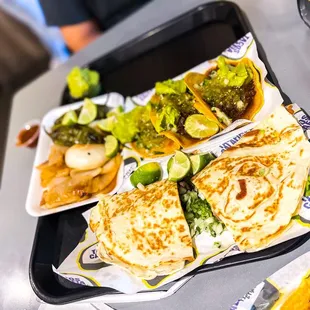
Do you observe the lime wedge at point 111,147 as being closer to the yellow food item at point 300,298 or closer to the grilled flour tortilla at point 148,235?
the grilled flour tortilla at point 148,235

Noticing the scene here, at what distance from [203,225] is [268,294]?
40 centimetres

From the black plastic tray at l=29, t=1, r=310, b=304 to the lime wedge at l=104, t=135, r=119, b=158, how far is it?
0.35 m

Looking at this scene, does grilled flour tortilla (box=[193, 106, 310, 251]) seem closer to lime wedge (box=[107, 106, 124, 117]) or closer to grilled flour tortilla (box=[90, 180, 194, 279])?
grilled flour tortilla (box=[90, 180, 194, 279])

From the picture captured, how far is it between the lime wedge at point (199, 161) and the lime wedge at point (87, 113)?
807 mm

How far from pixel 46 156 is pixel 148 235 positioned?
3.49 ft

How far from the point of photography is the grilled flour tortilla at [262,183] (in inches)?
72.3

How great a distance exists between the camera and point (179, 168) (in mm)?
2145

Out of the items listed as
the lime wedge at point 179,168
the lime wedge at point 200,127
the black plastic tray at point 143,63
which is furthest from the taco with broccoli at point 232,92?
the lime wedge at point 179,168

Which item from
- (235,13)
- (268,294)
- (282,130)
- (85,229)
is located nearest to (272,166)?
(282,130)

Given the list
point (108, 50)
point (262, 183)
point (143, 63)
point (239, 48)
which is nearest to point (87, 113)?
point (143, 63)

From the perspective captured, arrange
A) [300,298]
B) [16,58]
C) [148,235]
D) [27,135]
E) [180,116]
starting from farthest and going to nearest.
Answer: [16,58], [27,135], [180,116], [148,235], [300,298]

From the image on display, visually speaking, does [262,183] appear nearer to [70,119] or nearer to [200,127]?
[200,127]

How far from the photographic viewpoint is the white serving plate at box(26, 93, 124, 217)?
2447mm

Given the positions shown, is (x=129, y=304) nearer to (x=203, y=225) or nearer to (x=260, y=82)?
(x=203, y=225)
